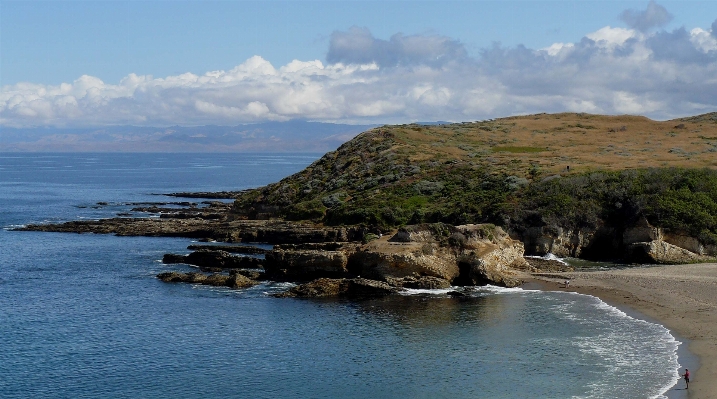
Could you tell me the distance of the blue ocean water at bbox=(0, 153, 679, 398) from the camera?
32.3m

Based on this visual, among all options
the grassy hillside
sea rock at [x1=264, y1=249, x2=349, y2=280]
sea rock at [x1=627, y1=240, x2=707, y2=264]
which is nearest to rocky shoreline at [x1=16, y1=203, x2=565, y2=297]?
sea rock at [x1=264, y1=249, x2=349, y2=280]

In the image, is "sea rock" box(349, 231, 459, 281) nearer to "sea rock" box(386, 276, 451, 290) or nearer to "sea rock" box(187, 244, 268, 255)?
"sea rock" box(386, 276, 451, 290)

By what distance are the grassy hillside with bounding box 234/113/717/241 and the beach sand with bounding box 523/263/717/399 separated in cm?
1129

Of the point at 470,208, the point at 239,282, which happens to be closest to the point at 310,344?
the point at 239,282

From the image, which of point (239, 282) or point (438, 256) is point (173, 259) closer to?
point (239, 282)

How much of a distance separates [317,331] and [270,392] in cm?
949

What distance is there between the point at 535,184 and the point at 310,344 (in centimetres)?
4364

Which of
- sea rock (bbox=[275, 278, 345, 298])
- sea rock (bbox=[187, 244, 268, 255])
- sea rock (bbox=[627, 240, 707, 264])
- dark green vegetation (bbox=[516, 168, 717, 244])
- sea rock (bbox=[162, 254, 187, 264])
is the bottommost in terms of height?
sea rock (bbox=[275, 278, 345, 298])

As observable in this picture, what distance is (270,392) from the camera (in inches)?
1251

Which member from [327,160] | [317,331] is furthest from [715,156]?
[317,331]

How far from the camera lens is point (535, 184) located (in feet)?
251

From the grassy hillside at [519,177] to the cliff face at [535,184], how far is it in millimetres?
150

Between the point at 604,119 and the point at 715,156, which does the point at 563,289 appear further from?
the point at 604,119

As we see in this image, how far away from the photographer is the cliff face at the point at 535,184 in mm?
66500
